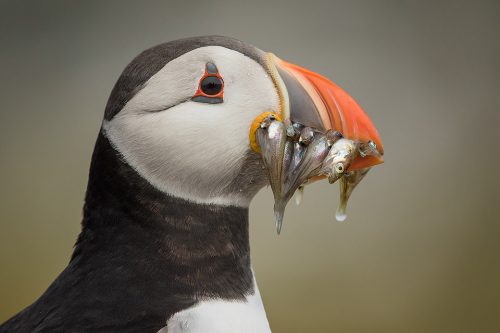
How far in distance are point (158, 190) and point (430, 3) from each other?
107 inches

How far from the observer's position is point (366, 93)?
365 centimetres

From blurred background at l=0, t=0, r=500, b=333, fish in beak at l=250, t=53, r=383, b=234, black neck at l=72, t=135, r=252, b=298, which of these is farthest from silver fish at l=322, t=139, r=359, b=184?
blurred background at l=0, t=0, r=500, b=333

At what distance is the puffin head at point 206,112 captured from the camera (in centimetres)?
133

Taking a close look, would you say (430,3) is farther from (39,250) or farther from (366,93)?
(39,250)

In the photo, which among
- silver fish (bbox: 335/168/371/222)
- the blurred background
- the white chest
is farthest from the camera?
the blurred background

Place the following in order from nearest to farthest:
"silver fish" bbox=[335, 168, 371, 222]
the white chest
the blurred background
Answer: the white chest < "silver fish" bbox=[335, 168, 371, 222] < the blurred background

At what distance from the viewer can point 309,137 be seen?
135 cm

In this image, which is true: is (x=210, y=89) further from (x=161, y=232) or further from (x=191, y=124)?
(x=161, y=232)

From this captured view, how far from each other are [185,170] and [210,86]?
0.47 feet

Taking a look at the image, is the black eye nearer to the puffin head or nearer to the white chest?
the puffin head

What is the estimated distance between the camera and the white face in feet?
4.36

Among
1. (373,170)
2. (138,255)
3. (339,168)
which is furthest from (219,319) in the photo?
(373,170)

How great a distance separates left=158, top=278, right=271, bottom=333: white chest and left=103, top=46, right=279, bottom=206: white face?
0.19m

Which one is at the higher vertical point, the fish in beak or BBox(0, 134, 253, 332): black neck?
the fish in beak
